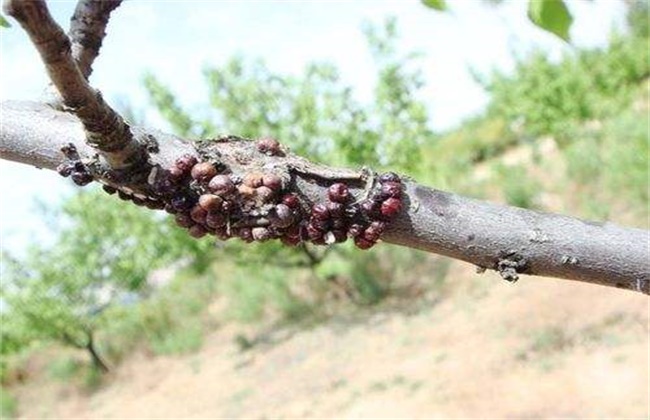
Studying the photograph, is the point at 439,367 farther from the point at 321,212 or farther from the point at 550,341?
the point at 321,212

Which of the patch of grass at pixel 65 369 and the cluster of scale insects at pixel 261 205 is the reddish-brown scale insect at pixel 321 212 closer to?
the cluster of scale insects at pixel 261 205

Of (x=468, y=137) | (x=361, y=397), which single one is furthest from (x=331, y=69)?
(x=468, y=137)

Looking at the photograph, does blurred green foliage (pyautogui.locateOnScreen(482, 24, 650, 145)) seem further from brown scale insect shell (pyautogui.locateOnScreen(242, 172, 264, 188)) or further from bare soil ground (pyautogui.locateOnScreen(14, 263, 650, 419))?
brown scale insect shell (pyautogui.locateOnScreen(242, 172, 264, 188))

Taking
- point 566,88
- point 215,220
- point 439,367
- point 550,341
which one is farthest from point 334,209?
point 566,88

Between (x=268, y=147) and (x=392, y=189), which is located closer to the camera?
(x=392, y=189)

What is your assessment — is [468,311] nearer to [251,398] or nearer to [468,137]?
[251,398]

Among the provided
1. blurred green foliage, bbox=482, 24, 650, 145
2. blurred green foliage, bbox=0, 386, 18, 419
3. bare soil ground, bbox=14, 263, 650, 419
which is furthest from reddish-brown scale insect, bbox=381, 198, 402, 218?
blurred green foliage, bbox=482, 24, 650, 145
